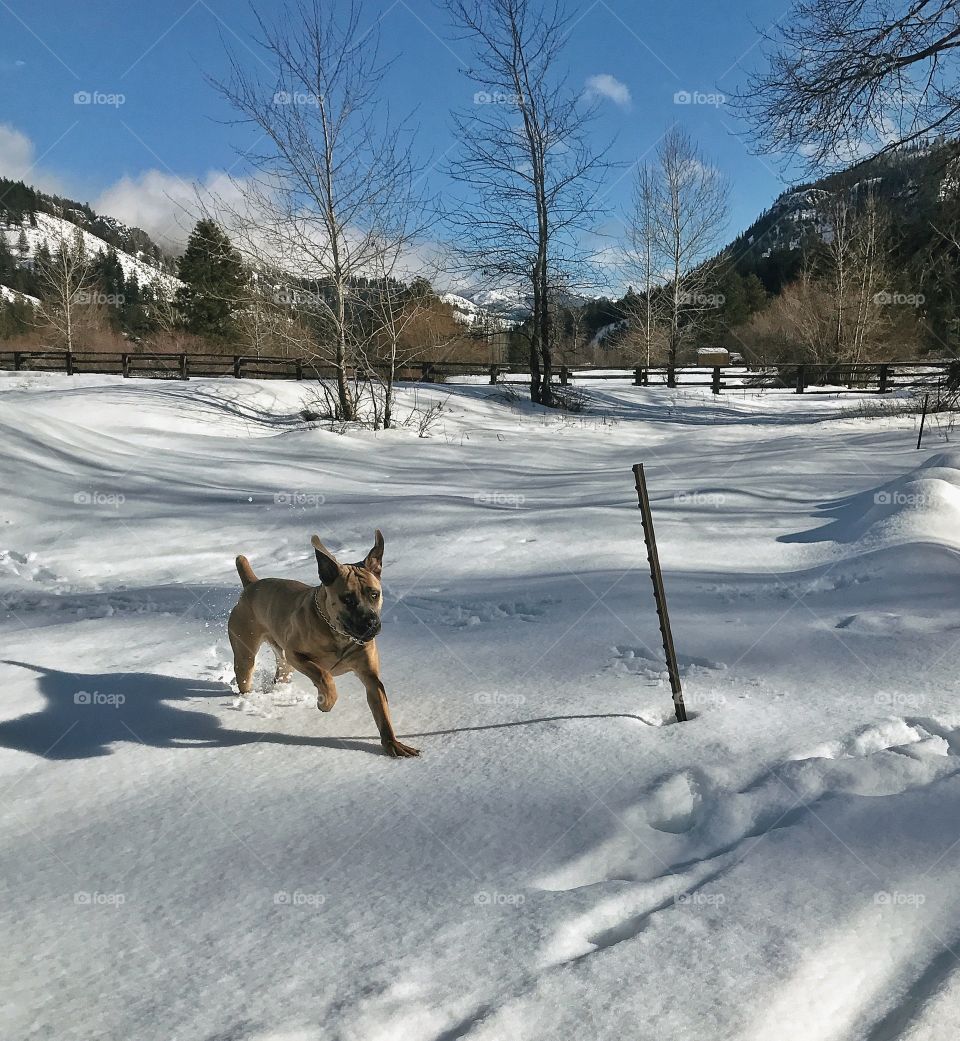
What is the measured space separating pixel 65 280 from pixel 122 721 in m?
41.5

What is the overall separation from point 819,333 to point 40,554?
36578 mm

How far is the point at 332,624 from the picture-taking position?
301 centimetres

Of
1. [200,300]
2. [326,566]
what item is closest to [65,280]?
[200,300]

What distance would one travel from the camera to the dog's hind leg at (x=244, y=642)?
144 inches

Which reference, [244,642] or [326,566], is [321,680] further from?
[244,642]

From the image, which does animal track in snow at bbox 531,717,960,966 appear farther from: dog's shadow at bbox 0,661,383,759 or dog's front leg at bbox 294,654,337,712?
dog's front leg at bbox 294,654,337,712

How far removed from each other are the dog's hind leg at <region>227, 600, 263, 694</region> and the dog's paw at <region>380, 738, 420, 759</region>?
0.96m

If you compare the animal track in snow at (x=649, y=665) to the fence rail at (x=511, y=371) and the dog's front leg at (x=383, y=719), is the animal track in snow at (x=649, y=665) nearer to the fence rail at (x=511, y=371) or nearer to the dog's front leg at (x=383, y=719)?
the dog's front leg at (x=383, y=719)

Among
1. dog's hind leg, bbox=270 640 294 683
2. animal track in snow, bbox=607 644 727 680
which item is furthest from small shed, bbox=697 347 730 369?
dog's hind leg, bbox=270 640 294 683

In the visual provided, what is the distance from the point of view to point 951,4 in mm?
8695

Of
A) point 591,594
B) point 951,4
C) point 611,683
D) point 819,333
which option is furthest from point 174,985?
point 819,333

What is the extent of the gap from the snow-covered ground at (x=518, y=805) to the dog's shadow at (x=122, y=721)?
0.02 metres

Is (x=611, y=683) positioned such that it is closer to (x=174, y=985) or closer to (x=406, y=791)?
(x=406, y=791)

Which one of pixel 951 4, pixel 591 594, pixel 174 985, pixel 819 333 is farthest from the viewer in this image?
pixel 819 333
